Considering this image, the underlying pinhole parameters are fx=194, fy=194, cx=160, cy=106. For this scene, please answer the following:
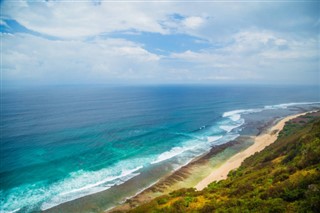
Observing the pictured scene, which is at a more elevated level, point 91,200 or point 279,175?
point 279,175

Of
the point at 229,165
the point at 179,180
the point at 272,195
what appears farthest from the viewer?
the point at 229,165

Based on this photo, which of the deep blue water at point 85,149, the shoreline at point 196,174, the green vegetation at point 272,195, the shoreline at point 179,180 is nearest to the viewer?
the green vegetation at point 272,195

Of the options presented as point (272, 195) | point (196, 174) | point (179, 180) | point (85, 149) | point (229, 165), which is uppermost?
point (272, 195)

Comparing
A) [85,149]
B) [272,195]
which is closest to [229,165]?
[272,195]

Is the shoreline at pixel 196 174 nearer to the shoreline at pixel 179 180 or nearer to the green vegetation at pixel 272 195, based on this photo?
the shoreline at pixel 179 180

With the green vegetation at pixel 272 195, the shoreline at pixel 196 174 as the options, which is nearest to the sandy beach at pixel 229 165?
the shoreline at pixel 196 174

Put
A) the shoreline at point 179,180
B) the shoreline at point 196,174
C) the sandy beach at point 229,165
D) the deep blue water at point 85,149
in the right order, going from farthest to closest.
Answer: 1. the sandy beach at point 229,165
2. the deep blue water at point 85,149
3. the shoreline at point 196,174
4. the shoreline at point 179,180

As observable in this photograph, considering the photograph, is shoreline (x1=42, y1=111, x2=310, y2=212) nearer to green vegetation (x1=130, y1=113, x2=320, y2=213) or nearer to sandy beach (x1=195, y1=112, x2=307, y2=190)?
sandy beach (x1=195, y1=112, x2=307, y2=190)

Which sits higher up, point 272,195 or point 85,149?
point 272,195

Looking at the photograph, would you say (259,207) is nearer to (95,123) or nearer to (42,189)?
(42,189)

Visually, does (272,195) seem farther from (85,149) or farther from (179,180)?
(85,149)

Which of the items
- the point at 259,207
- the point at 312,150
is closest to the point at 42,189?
the point at 259,207
